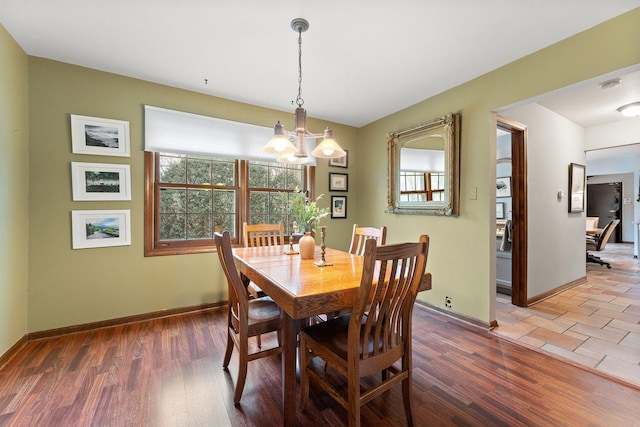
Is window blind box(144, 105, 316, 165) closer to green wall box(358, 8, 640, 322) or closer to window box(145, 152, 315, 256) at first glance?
window box(145, 152, 315, 256)

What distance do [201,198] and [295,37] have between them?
204cm

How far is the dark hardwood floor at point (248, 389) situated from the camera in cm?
153

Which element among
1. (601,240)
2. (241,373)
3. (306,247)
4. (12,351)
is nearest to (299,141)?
(306,247)

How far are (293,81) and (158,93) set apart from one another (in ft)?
4.82

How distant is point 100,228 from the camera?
103 inches

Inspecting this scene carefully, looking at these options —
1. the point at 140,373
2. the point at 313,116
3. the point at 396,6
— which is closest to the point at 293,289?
the point at 140,373

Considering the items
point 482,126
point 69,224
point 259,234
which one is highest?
point 482,126

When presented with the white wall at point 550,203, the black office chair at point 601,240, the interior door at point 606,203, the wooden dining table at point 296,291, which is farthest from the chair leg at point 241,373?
the interior door at point 606,203

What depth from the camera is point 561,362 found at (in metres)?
2.07

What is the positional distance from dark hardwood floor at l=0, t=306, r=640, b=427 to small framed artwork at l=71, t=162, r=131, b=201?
1.33 metres

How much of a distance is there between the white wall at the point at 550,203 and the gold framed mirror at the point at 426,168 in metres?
0.68

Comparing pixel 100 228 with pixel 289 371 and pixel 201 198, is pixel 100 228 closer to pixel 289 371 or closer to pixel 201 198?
pixel 201 198

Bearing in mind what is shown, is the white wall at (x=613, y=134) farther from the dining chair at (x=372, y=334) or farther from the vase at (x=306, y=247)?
the vase at (x=306, y=247)

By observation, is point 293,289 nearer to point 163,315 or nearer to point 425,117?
point 163,315
